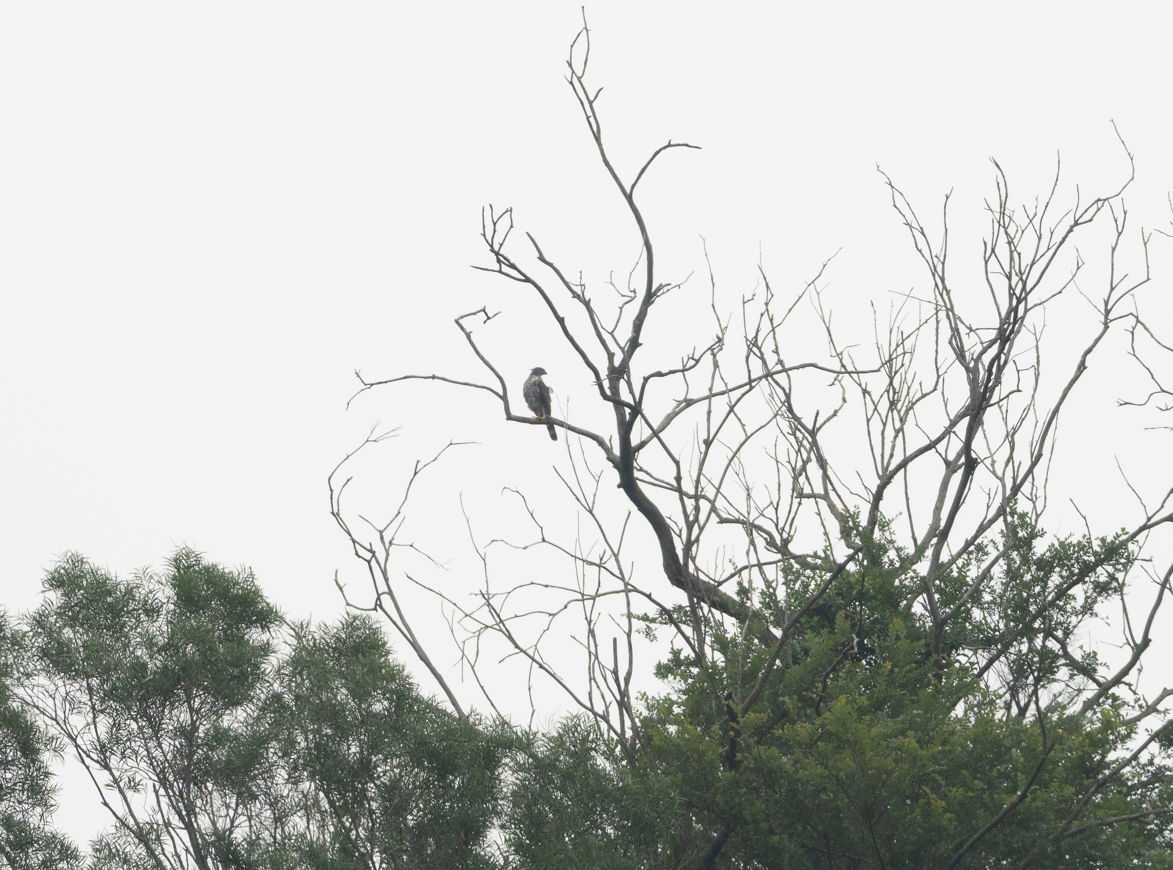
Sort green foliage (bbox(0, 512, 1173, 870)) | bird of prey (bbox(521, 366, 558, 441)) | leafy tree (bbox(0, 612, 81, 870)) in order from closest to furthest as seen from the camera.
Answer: green foliage (bbox(0, 512, 1173, 870)) → leafy tree (bbox(0, 612, 81, 870)) → bird of prey (bbox(521, 366, 558, 441))

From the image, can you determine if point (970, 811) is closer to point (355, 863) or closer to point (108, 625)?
point (355, 863)

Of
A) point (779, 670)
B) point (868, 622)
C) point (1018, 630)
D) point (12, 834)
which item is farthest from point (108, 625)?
point (1018, 630)

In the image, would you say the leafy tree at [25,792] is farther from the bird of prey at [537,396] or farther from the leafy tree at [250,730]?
the bird of prey at [537,396]

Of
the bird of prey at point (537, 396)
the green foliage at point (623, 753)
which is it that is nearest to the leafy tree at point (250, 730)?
the green foliage at point (623, 753)

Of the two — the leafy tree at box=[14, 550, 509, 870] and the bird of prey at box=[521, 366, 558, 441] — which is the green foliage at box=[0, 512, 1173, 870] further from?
the bird of prey at box=[521, 366, 558, 441]

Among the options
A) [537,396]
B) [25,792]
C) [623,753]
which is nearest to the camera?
[623,753]

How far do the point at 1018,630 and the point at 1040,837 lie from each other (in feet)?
6.06

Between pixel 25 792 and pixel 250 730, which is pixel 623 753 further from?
pixel 25 792

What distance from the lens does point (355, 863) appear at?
425 cm

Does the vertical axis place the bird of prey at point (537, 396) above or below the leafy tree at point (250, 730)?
above

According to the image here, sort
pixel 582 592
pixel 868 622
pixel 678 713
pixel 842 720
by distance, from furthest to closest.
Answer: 1. pixel 868 622
2. pixel 678 713
3. pixel 582 592
4. pixel 842 720

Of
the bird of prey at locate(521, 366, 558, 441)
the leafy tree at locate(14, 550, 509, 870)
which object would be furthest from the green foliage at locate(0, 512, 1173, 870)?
the bird of prey at locate(521, 366, 558, 441)

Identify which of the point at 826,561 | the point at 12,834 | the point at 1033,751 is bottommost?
the point at 12,834

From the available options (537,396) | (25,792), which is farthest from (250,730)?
(537,396)
